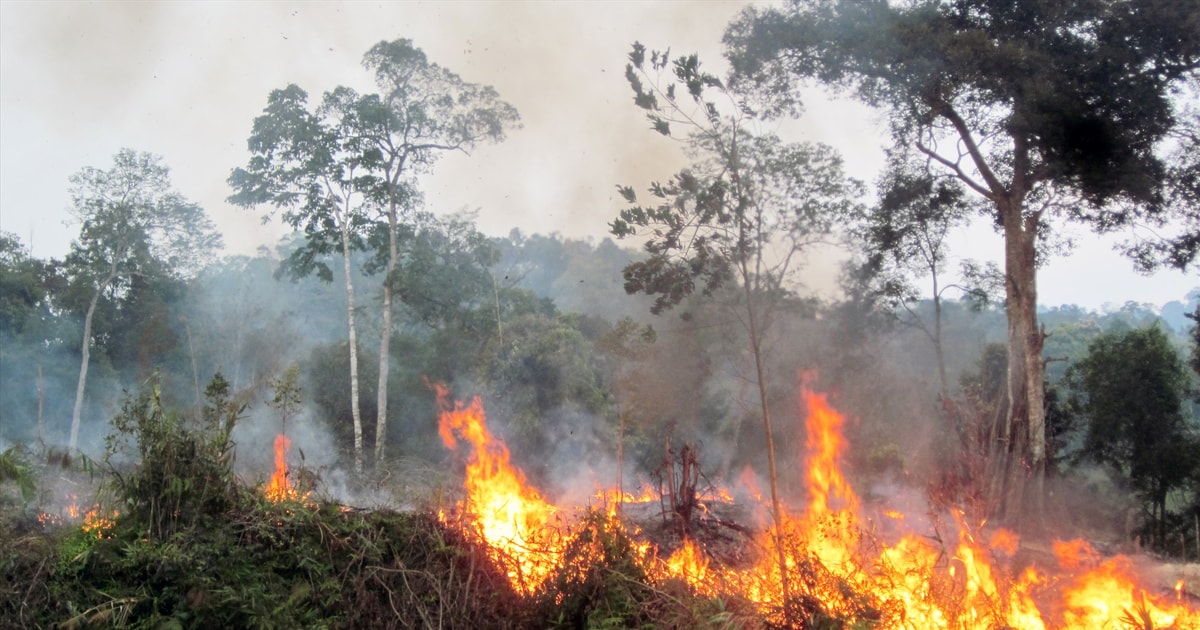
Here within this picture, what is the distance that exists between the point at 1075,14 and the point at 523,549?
14423 millimetres

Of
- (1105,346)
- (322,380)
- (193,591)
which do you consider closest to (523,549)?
(193,591)

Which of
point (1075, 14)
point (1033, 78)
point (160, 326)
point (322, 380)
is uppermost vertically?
point (1075, 14)

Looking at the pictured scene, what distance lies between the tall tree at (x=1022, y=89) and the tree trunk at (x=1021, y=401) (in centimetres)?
3

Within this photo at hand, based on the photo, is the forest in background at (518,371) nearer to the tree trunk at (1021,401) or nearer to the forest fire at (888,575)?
the tree trunk at (1021,401)

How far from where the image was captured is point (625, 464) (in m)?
25.8

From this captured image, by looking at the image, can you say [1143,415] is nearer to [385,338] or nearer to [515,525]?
[515,525]

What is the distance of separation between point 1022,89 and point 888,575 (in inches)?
403

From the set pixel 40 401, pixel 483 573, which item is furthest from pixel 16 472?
pixel 40 401

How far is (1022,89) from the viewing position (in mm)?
16172

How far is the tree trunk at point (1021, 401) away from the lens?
16.8m

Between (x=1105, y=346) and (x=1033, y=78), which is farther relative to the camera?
(x=1105, y=346)

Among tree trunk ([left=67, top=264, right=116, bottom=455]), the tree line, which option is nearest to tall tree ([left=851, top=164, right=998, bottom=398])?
the tree line

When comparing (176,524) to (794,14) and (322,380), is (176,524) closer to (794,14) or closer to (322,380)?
(794,14)

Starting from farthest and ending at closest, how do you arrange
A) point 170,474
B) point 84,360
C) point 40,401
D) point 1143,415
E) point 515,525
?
point 84,360
point 40,401
point 1143,415
point 515,525
point 170,474
